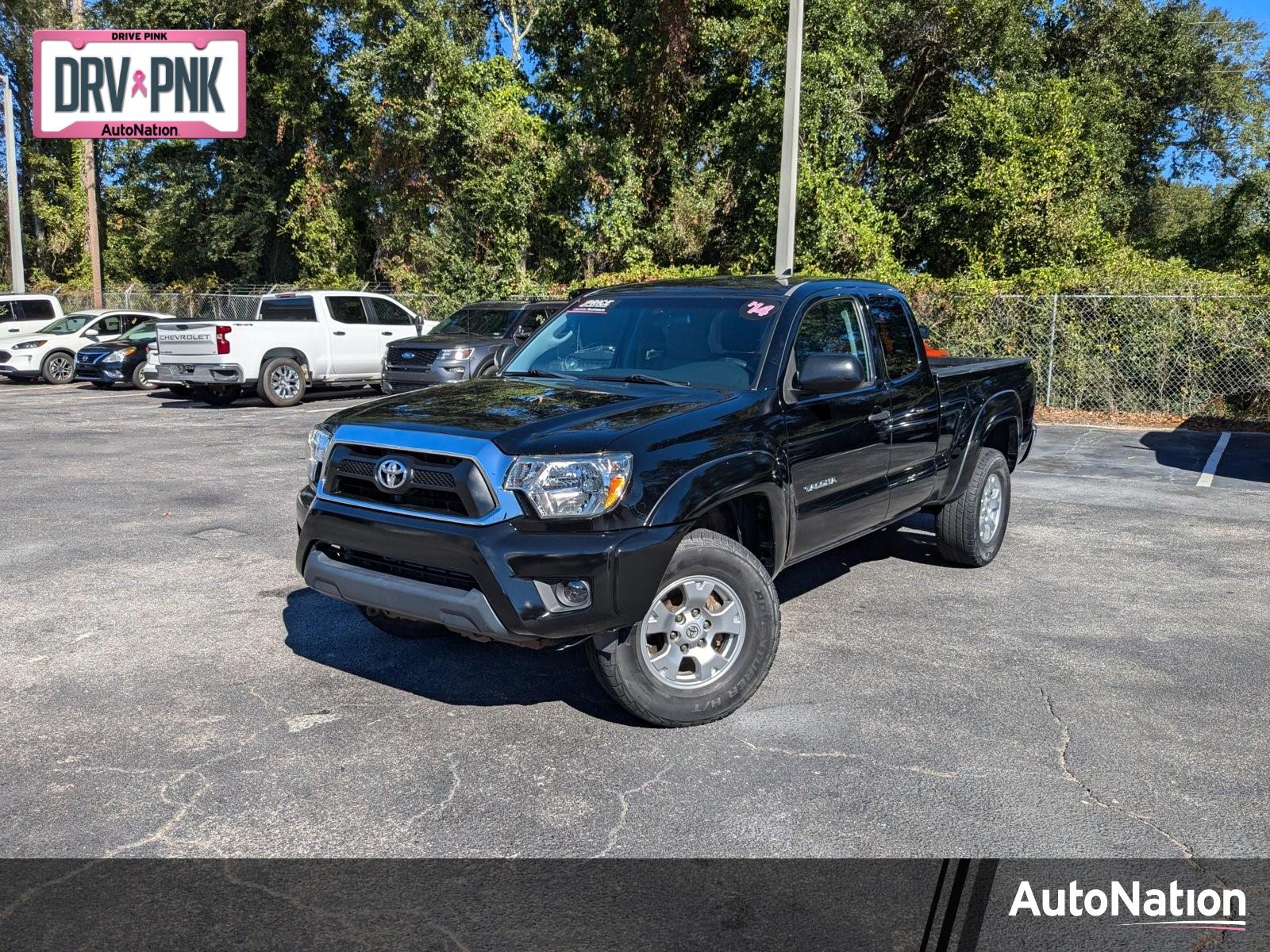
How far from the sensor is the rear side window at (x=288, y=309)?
18.3m

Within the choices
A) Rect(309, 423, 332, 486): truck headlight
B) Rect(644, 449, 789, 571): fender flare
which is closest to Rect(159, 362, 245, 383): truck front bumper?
Rect(309, 423, 332, 486): truck headlight

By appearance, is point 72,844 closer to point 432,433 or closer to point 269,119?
point 432,433

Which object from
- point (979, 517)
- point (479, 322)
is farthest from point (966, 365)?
point (479, 322)

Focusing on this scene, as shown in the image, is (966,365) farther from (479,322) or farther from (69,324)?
(69,324)

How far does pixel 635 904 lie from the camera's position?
3.16 m

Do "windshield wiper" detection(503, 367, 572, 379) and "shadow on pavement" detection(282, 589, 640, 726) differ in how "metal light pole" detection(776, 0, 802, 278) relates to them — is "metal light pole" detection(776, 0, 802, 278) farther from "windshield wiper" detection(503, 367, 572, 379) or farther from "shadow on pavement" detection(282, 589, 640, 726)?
"shadow on pavement" detection(282, 589, 640, 726)

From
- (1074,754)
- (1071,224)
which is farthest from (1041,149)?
(1074,754)

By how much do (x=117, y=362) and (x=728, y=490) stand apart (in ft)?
62.1

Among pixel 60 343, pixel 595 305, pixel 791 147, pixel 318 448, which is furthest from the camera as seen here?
pixel 60 343

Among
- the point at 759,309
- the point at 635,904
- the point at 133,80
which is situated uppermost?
the point at 133,80

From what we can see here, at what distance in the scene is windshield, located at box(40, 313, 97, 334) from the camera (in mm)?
22156

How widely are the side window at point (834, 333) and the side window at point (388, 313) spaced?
14.5m

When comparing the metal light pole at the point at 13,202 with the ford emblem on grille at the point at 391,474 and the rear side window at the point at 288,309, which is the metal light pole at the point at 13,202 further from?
the ford emblem on grille at the point at 391,474

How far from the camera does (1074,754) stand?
421cm
